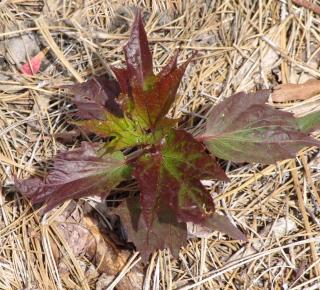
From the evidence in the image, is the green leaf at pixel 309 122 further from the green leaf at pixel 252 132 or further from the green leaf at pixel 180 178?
the green leaf at pixel 180 178

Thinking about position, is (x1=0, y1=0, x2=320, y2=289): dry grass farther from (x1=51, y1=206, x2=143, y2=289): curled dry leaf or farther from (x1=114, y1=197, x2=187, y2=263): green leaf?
(x1=114, y1=197, x2=187, y2=263): green leaf

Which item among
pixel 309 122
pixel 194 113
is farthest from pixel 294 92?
pixel 194 113

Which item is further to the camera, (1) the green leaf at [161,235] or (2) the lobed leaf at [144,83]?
(1) the green leaf at [161,235]

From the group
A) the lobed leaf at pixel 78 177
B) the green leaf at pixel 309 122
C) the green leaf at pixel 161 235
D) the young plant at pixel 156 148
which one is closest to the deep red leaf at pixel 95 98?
the young plant at pixel 156 148

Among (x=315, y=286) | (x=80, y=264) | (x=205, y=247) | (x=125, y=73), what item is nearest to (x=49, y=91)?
(x=125, y=73)

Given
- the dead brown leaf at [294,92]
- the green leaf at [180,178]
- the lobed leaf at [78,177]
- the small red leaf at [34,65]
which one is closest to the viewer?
the green leaf at [180,178]

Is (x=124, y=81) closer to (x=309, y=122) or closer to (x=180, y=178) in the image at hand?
(x=180, y=178)

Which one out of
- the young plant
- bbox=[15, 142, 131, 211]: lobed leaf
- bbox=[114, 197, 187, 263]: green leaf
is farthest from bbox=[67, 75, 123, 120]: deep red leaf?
bbox=[114, 197, 187, 263]: green leaf
